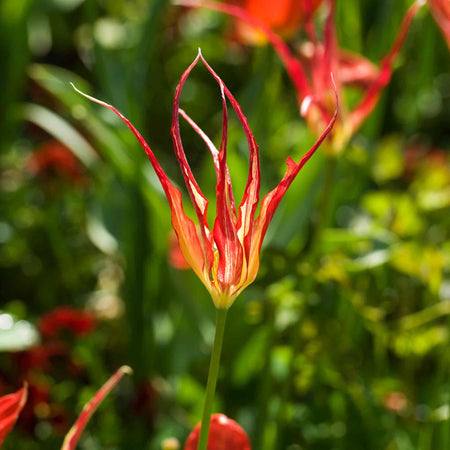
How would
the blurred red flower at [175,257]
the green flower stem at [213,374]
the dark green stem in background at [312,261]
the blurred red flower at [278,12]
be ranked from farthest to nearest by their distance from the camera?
1. the blurred red flower at [278,12]
2. the blurred red flower at [175,257]
3. the dark green stem in background at [312,261]
4. the green flower stem at [213,374]

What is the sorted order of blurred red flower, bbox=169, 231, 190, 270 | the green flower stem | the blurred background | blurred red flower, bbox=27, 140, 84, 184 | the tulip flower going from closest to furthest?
the green flower stem < the tulip flower < the blurred background < blurred red flower, bbox=169, 231, 190, 270 < blurred red flower, bbox=27, 140, 84, 184

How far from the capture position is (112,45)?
1.27 metres

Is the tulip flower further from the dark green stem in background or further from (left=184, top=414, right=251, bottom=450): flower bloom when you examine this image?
(left=184, top=414, right=251, bottom=450): flower bloom

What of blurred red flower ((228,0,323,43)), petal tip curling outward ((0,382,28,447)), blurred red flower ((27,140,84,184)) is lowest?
petal tip curling outward ((0,382,28,447))

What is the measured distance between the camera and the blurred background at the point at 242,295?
2.63 ft

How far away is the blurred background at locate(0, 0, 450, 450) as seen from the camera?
31.6 inches

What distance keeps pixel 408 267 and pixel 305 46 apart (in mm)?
265

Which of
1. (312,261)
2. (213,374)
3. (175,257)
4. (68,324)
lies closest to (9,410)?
(213,374)

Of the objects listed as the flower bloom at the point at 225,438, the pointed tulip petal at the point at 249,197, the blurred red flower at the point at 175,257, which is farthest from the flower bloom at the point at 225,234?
the blurred red flower at the point at 175,257

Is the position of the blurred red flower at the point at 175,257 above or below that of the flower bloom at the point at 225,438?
above

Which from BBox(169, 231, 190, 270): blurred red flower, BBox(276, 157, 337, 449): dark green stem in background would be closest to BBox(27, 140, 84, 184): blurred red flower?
BBox(169, 231, 190, 270): blurred red flower

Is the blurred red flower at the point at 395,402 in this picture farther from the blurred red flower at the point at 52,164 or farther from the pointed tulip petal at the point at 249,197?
the blurred red flower at the point at 52,164

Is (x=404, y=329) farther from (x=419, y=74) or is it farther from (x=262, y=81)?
(x=419, y=74)

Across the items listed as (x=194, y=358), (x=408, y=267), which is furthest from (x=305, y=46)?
(x=194, y=358)
